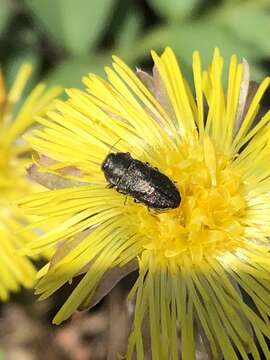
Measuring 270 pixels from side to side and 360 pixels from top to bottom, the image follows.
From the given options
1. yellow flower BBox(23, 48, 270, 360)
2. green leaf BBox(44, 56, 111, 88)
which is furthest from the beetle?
green leaf BBox(44, 56, 111, 88)

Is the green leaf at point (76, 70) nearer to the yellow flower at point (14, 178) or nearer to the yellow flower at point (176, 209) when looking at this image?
the yellow flower at point (14, 178)

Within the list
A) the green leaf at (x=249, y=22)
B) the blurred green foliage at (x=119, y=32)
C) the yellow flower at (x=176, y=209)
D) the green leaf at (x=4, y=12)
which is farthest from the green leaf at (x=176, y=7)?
the yellow flower at (x=176, y=209)

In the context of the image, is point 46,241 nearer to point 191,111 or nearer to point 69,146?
point 69,146

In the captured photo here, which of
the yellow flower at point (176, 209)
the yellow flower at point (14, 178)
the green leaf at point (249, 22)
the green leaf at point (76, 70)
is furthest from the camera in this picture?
the green leaf at point (76, 70)

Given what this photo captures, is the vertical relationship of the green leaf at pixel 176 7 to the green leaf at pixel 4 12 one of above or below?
below

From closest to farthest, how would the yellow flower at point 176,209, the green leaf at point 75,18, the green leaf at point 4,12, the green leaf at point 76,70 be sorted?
the yellow flower at point 176,209 < the green leaf at point 76,70 < the green leaf at point 75,18 < the green leaf at point 4,12

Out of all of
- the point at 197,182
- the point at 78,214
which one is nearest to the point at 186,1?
the point at 197,182

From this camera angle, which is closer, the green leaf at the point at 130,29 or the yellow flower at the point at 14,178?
the yellow flower at the point at 14,178
